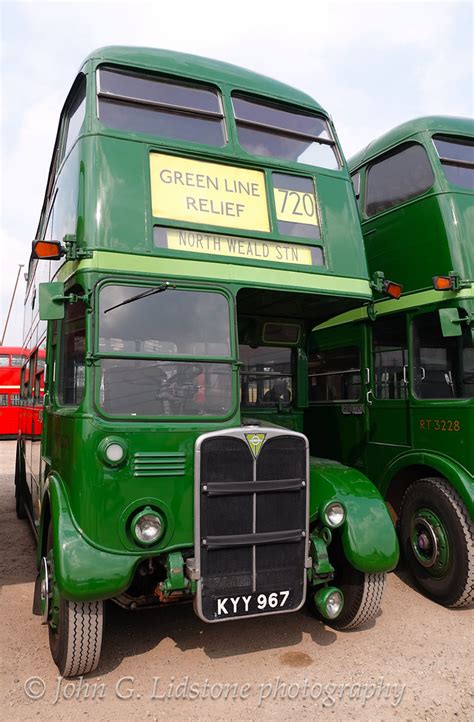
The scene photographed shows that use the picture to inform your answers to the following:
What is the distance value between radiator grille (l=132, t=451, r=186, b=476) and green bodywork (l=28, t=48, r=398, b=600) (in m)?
0.01

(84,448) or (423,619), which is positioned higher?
(84,448)

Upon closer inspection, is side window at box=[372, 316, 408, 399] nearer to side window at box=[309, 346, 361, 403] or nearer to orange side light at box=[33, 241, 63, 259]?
side window at box=[309, 346, 361, 403]

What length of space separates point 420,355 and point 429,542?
1813 millimetres

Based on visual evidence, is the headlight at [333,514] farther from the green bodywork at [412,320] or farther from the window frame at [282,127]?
the window frame at [282,127]

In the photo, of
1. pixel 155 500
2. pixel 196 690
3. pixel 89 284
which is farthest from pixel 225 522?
pixel 89 284

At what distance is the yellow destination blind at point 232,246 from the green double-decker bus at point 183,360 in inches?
0.6

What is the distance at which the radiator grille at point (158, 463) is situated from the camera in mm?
3668

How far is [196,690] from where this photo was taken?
3576 millimetres

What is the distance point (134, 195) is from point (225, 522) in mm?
2316

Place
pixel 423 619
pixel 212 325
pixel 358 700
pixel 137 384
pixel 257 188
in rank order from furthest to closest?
pixel 423 619, pixel 257 188, pixel 212 325, pixel 137 384, pixel 358 700

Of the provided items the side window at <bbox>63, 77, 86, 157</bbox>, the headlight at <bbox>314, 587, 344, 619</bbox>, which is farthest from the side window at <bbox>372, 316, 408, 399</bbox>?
the side window at <bbox>63, 77, 86, 157</bbox>

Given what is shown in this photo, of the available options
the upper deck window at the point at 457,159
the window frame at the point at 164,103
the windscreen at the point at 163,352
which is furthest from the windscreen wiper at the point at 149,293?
the upper deck window at the point at 457,159

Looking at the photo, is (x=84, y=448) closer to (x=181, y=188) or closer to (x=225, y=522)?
(x=225, y=522)

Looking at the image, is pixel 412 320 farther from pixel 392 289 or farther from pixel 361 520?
pixel 361 520
